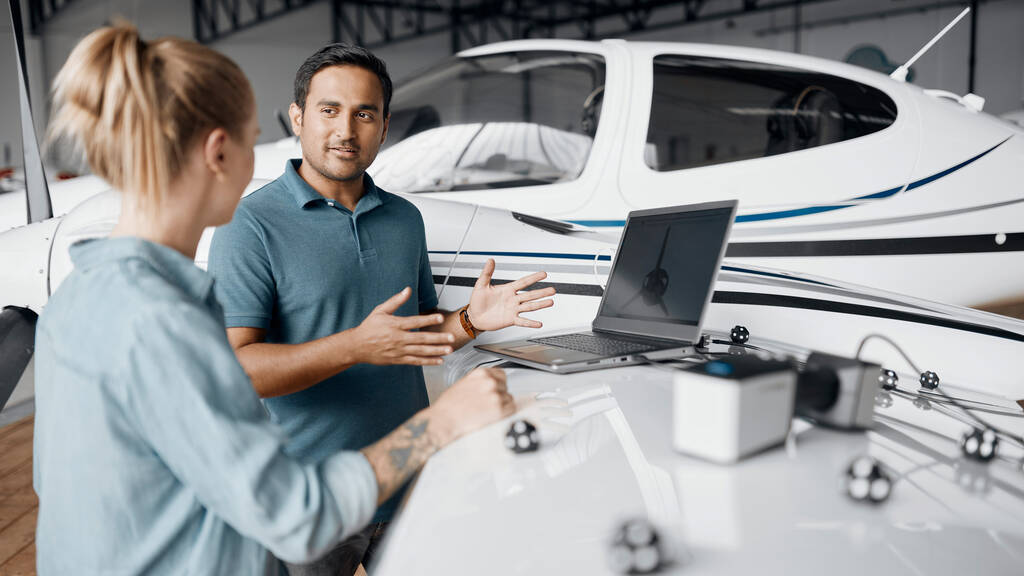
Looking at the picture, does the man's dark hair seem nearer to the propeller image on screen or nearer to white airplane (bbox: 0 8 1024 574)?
white airplane (bbox: 0 8 1024 574)

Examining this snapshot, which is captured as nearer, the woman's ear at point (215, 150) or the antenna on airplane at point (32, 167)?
the woman's ear at point (215, 150)

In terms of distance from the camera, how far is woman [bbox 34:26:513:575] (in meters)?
0.63

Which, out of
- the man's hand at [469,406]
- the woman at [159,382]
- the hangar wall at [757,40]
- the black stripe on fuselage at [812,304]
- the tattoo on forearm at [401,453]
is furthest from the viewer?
the hangar wall at [757,40]

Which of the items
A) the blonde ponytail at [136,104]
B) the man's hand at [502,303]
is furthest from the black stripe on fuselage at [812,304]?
the blonde ponytail at [136,104]

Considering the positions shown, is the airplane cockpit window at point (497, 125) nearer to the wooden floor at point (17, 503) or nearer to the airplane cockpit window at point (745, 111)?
the airplane cockpit window at point (745, 111)

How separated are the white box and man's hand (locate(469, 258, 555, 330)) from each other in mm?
583

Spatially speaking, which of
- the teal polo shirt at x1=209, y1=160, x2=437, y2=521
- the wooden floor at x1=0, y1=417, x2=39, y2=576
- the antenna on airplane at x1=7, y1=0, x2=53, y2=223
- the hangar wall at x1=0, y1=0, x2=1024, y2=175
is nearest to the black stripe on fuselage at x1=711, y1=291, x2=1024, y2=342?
the teal polo shirt at x1=209, y1=160, x2=437, y2=521

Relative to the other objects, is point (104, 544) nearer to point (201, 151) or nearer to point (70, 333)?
point (70, 333)

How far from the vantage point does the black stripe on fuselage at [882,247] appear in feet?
7.33

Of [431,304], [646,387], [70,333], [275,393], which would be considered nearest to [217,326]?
[70,333]

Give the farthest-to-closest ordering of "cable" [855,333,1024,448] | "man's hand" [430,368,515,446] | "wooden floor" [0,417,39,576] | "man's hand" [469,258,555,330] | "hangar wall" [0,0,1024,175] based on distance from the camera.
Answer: "hangar wall" [0,0,1024,175] → "wooden floor" [0,417,39,576] → "man's hand" [469,258,555,330] → "cable" [855,333,1024,448] → "man's hand" [430,368,515,446]

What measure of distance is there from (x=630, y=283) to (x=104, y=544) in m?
1.07

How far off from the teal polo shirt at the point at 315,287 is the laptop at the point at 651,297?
0.25 m

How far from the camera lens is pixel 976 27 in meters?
10.8
